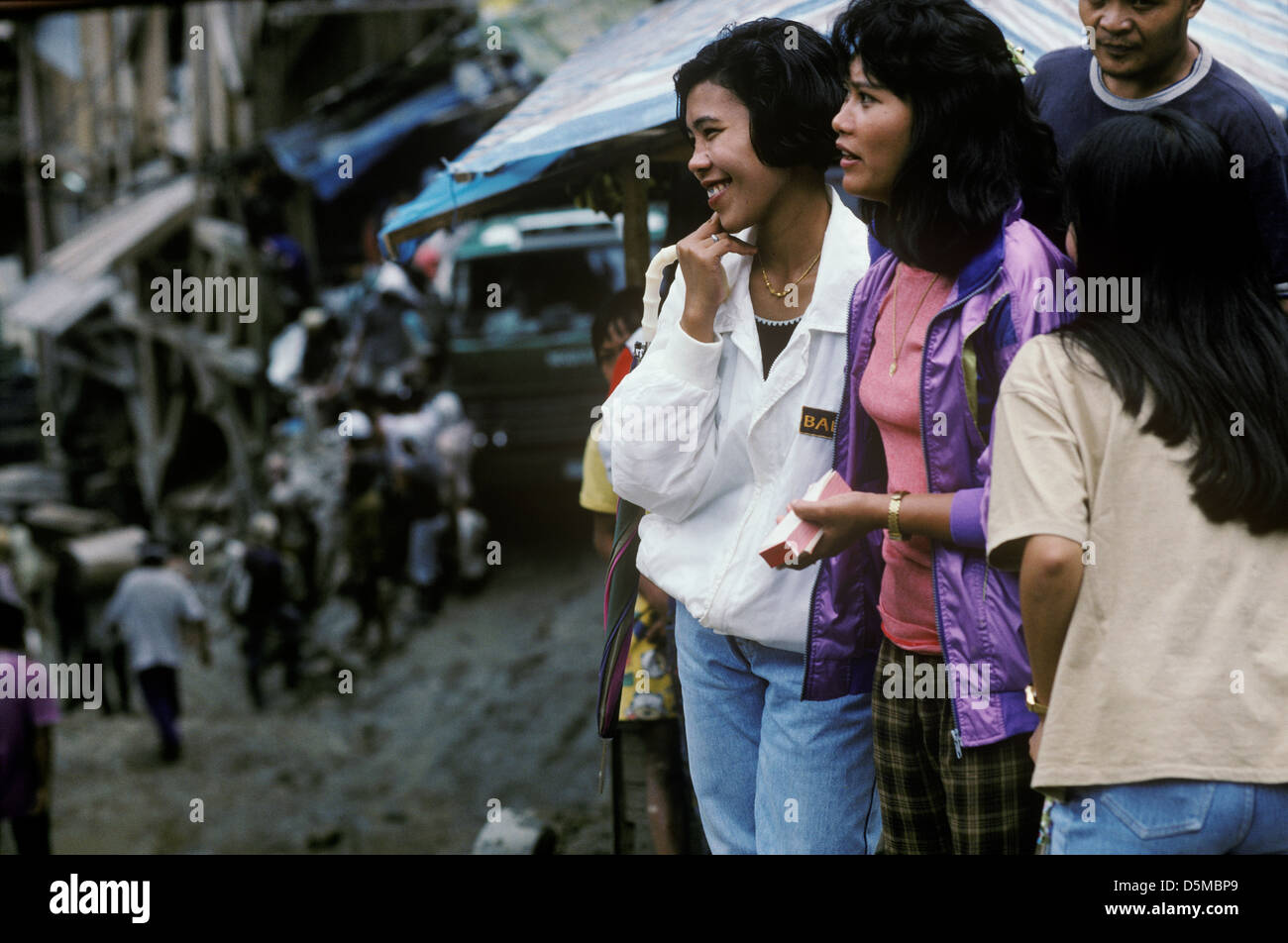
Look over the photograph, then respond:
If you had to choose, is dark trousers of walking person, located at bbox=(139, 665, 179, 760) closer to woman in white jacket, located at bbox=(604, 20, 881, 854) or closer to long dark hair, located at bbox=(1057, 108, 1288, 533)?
woman in white jacket, located at bbox=(604, 20, 881, 854)

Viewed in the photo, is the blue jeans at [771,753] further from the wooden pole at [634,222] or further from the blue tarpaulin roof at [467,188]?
the wooden pole at [634,222]

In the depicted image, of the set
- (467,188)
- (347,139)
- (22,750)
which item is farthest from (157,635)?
(347,139)

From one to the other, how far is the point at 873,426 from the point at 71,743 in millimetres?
10186

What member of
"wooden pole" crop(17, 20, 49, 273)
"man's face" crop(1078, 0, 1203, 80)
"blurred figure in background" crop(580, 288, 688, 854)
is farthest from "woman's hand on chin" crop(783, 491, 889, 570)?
"wooden pole" crop(17, 20, 49, 273)

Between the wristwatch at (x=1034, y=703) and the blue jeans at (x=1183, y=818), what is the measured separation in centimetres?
13

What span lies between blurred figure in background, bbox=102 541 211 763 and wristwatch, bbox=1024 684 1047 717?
9125 mm

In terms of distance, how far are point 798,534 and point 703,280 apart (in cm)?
57

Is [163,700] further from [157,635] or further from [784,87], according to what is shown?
[784,87]

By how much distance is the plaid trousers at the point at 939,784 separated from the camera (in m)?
2.25

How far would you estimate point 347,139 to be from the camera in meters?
15.6

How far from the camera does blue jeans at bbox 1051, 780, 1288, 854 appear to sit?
6.19 ft
